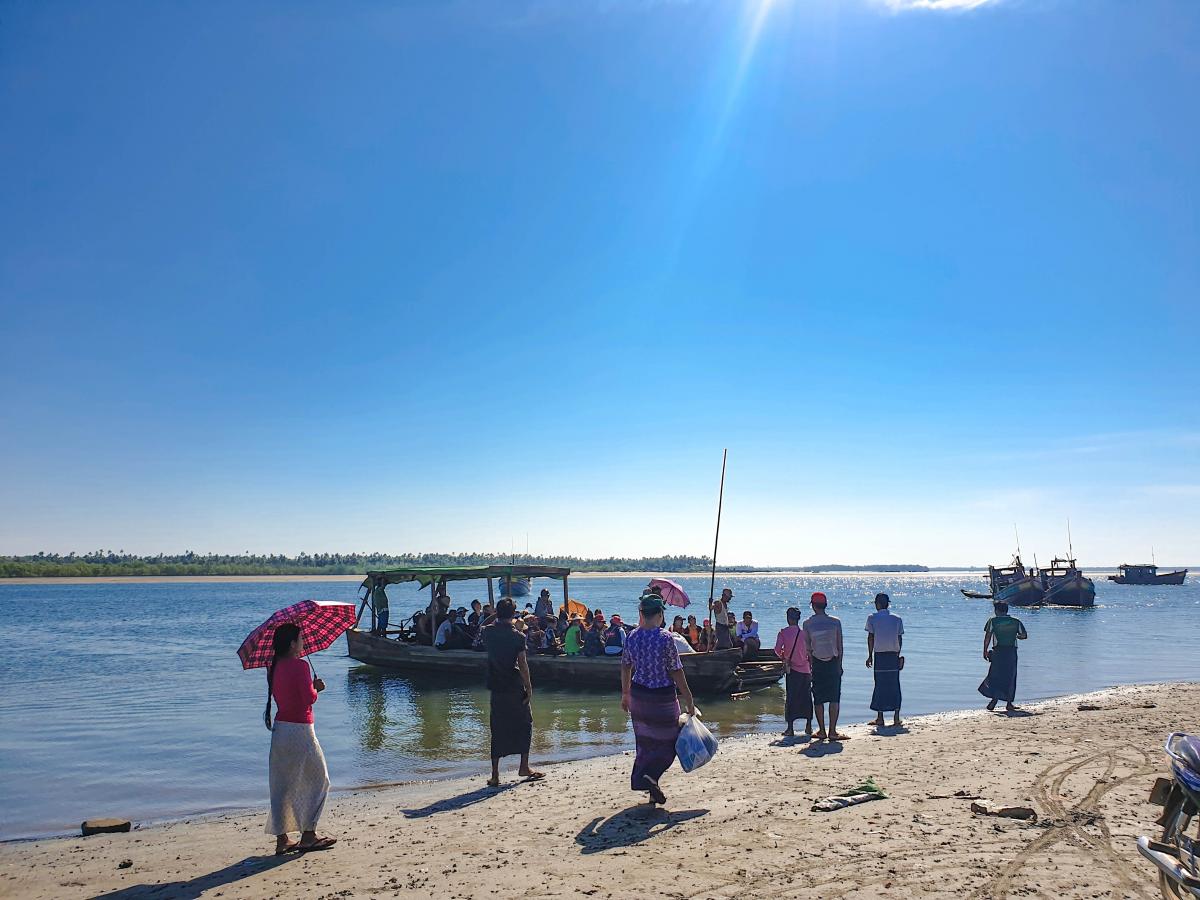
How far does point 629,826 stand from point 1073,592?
67668 millimetres

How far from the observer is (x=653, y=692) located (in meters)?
6.71

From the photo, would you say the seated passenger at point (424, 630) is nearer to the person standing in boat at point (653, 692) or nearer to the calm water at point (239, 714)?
the calm water at point (239, 714)

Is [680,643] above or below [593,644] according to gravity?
above

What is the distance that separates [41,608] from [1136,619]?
7886cm

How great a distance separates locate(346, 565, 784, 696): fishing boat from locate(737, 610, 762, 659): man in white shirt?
222 millimetres

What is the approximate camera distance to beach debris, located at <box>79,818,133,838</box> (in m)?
8.10

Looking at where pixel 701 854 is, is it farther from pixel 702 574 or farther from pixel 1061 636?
pixel 702 574

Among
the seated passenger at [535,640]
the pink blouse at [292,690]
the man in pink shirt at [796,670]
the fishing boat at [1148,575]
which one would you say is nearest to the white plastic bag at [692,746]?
the pink blouse at [292,690]

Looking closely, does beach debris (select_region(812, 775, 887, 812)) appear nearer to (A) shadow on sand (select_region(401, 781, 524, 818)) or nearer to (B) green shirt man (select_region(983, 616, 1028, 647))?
(A) shadow on sand (select_region(401, 781, 524, 818))

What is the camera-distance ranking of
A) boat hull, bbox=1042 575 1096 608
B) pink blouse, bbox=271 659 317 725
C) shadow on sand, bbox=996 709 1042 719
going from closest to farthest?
pink blouse, bbox=271 659 317 725 < shadow on sand, bbox=996 709 1042 719 < boat hull, bbox=1042 575 1096 608

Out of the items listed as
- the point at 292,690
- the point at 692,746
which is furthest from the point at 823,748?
the point at 292,690

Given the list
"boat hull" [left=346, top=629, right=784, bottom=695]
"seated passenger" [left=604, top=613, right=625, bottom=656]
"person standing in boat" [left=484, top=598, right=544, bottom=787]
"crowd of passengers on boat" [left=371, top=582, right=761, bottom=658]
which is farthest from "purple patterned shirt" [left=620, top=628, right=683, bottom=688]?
"seated passenger" [left=604, top=613, right=625, bottom=656]

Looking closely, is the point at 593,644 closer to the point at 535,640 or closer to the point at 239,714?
the point at 535,640

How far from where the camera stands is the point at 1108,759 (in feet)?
28.7
